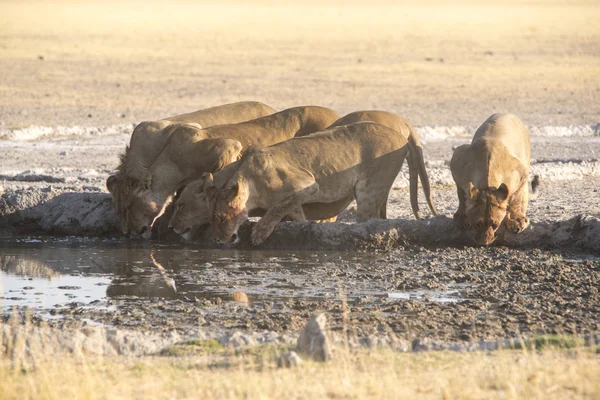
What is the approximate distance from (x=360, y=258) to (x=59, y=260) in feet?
10.1

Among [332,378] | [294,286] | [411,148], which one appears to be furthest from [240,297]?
[411,148]

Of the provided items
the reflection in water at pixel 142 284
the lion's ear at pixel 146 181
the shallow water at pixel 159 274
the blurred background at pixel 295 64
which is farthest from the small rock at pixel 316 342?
the blurred background at pixel 295 64

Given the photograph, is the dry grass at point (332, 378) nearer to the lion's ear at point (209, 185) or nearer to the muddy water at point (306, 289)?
the muddy water at point (306, 289)

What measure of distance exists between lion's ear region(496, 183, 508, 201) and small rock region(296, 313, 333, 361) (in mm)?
4026

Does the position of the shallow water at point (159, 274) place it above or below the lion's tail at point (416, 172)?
below

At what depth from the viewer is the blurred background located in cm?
2491

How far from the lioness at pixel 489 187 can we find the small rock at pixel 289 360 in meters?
4.36

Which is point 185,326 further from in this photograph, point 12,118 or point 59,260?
point 12,118

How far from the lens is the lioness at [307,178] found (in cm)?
1078

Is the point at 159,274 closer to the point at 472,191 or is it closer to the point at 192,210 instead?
the point at 192,210

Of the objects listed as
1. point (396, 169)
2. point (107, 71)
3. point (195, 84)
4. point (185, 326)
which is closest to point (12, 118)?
point (195, 84)

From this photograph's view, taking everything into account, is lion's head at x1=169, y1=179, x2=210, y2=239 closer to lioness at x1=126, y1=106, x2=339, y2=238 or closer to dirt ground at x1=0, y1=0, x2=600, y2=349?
dirt ground at x1=0, y1=0, x2=600, y2=349

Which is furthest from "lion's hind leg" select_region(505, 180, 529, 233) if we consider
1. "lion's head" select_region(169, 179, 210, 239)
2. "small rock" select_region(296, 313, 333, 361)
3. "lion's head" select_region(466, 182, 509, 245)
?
"small rock" select_region(296, 313, 333, 361)

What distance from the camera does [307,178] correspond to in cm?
1098
